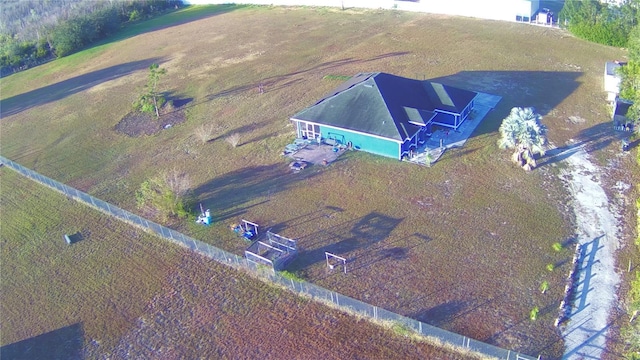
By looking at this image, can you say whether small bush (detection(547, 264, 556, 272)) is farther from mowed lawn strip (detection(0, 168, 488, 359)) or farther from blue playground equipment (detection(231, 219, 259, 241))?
blue playground equipment (detection(231, 219, 259, 241))

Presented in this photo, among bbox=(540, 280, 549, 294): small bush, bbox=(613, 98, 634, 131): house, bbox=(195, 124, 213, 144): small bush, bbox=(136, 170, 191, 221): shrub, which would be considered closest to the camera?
bbox=(540, 280, 549, 294): small bush

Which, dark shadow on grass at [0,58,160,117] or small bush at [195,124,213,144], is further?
dark shadow on grass at [0,58,160,117]

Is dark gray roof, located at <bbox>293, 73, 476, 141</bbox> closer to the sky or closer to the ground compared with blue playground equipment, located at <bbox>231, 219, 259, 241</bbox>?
closer to the sky

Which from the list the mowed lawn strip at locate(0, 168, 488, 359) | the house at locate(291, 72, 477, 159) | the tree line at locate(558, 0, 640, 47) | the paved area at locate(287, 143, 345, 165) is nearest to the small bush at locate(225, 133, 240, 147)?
the house at locate(291, 72, 477, 159)

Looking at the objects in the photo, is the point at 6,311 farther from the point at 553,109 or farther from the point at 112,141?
the point at 553,109

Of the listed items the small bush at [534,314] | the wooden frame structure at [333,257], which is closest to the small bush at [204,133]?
the wooden frame structure at [333,257]

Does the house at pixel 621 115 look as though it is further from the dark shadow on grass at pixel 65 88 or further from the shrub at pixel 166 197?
the dark shadow on grass at pixel 65 88
